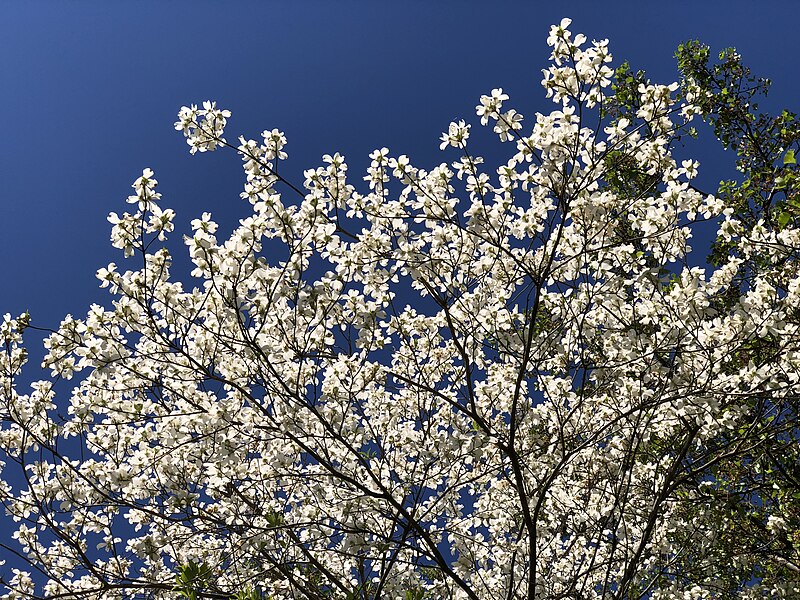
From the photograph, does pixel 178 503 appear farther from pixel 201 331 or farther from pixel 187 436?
pixel 201 331

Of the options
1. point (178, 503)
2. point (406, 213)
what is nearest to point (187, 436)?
point (178, 503)

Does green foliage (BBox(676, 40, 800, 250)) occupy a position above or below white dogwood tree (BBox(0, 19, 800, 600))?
above

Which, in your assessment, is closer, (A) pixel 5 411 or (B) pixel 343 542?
(B) pixel 343 542

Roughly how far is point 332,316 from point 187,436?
147 centimetres

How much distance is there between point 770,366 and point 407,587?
3.72 m

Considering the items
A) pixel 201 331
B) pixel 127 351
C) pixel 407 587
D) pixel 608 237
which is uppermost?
pixel 608 237

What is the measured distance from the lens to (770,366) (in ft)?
15.5

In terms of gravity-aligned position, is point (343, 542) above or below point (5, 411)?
below

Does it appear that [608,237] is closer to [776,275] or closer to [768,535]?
[776,275]

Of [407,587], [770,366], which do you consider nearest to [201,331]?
[407,587]

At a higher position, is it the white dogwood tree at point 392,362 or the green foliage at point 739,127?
the green foliage at point 739,127

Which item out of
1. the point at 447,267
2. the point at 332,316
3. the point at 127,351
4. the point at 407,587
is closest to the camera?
the point at 127,351

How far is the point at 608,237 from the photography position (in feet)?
16.1

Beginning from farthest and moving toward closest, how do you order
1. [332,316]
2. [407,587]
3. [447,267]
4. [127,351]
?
[407,587]
[447,267]
[332,316]
[127,351]
